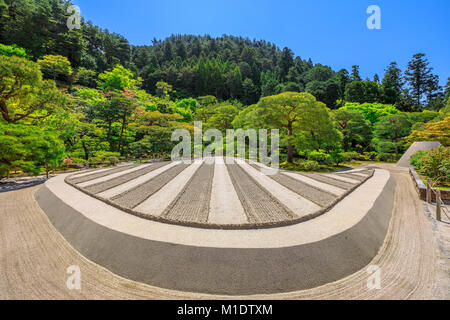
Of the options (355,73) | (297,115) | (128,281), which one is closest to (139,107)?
(297,115)

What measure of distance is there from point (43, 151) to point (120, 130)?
9452 millimetres

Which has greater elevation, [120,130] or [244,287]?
[120,130]

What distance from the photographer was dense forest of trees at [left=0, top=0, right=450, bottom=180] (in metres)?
7.78

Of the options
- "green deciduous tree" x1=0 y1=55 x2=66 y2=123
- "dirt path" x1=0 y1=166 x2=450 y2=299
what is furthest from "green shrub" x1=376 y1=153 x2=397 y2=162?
"green deciduous tree" x1=0 y1=55 x2=66 y2=123

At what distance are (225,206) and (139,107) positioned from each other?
15.3m

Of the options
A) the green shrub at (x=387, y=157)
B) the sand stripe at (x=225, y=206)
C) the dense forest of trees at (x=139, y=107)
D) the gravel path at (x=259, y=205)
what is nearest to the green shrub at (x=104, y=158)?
the dense forest of trees at (x=139, y=107)

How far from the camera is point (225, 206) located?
3.81 metres

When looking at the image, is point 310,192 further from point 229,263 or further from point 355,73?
point 355,73

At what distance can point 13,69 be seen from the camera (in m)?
6.81

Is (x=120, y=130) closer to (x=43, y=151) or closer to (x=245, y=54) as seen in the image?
(x=43, y=151)

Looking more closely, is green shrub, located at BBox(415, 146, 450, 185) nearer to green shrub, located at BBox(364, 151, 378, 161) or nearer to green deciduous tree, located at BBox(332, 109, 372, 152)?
green deciduous tree, located at BBox(332, 109, 372, 152)

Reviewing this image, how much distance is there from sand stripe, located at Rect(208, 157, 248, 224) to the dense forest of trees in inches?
305

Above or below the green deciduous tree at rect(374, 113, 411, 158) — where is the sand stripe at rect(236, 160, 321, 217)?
below
